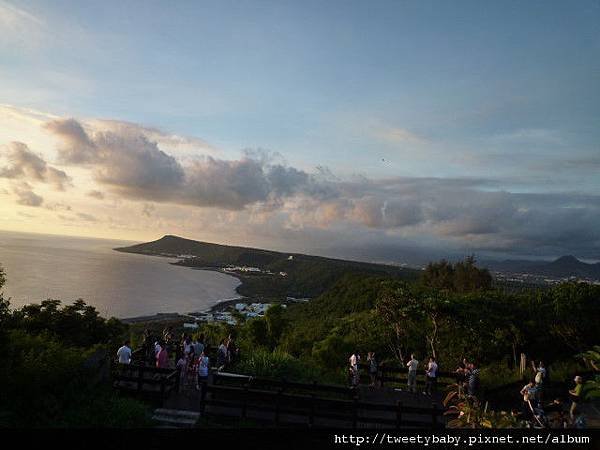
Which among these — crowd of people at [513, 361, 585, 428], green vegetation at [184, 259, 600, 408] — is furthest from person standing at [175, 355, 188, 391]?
crowd of people at [513, 361, 585, 428]

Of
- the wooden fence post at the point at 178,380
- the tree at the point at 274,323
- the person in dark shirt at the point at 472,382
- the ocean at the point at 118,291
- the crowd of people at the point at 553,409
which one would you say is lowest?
the ocean at the point at 118,291

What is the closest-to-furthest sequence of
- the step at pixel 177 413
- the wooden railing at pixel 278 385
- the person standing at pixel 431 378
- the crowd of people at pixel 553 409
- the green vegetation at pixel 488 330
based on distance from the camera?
the crowd of people at pixel 553 409, the step at pixel 177 413, the wooden railing at pixel 278 385, the person standing at pixel 431 378, the green vegetation at pixel 488 330

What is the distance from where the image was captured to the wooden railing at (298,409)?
31.6 ft

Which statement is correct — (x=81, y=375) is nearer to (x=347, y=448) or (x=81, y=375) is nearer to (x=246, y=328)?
(x=347, y=448)

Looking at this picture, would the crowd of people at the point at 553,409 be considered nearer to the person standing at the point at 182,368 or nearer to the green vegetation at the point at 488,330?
the green vegetation at the point at 488,330

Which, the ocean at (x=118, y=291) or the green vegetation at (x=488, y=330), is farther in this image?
the ocean at (x=118, y=291)

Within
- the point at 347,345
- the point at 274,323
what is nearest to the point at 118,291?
the point at 274,323

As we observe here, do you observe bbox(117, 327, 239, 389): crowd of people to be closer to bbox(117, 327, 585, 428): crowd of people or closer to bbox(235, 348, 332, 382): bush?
bbox(117, 327, 585, 428): crowd of people

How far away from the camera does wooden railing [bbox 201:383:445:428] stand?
9.63m

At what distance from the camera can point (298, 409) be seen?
991 centimetres

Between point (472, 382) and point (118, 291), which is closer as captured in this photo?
point (472, 382)

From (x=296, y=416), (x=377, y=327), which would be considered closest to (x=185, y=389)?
(x=296, y=416)

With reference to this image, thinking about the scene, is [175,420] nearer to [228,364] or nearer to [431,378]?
[228,364]

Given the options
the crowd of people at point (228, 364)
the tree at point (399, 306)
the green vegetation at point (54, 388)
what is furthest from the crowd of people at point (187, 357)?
the tree at point (399, 306)
